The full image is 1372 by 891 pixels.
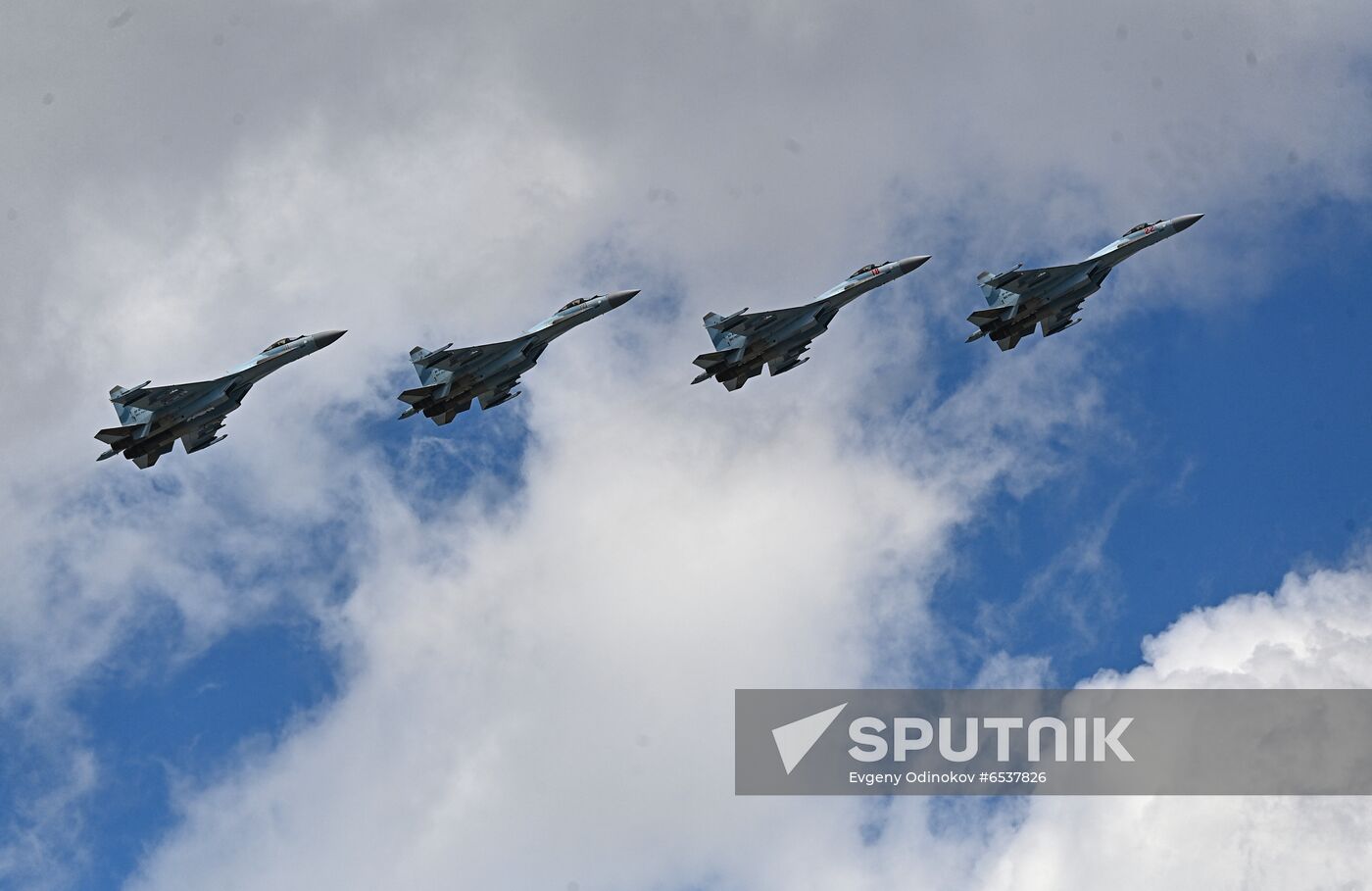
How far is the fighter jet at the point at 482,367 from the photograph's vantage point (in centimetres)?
12975

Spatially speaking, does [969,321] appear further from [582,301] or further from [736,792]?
[736,792]

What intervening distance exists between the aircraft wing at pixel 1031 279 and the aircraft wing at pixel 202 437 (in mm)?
54337

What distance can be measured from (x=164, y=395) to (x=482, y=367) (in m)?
21.5

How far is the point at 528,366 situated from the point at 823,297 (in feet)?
70.0

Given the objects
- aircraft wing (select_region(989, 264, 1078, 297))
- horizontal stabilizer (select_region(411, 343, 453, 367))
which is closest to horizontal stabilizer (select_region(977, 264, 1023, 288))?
aircraft wing (select_region(989, 264, 1078, 297))

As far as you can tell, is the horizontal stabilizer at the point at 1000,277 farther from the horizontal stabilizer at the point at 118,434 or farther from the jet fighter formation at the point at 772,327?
the horizontal stabilizer at the point at 118,434

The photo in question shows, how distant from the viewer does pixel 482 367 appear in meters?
130

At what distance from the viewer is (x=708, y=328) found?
132500mm

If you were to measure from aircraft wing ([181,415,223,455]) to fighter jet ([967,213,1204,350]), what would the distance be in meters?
52.5

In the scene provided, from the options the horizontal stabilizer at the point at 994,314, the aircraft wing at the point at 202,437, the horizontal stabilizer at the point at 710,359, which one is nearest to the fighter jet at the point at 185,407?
the aircraft wing at the point at 202,437

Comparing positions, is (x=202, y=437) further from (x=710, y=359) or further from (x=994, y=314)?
(x=994, y=314)

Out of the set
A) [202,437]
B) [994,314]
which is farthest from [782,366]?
[202,437]

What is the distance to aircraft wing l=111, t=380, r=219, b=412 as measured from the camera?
403ft

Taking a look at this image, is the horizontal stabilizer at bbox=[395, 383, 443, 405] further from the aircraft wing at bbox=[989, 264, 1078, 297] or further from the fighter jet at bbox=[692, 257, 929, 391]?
the aircraft wing at bbox=[989, 264, 1078, 297]
